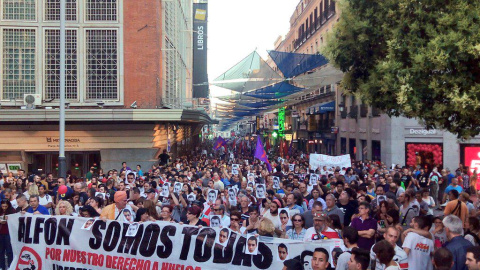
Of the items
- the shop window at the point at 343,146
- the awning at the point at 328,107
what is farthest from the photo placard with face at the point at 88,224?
the awning at the point at 328,107

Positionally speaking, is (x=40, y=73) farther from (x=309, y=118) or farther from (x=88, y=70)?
(x=309, y=118)

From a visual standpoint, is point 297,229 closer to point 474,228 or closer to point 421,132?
point 474,228

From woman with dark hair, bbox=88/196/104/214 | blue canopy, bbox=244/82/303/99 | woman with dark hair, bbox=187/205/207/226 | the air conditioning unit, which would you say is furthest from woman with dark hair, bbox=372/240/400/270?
blue canopy, bbox=244/82/303/99

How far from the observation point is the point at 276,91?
3391cm

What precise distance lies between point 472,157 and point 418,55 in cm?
1958

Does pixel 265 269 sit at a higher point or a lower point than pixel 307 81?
lower

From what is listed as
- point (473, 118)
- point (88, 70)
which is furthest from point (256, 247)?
point (88, 70)

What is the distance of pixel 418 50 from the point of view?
31.9 feet

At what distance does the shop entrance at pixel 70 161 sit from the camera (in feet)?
89.4

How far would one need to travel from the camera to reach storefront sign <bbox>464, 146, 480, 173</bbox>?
88.0 feet

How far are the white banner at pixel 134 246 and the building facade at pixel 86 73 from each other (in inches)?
628

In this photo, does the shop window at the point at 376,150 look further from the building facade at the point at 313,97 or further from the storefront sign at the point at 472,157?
the building facade at the point at 313,97

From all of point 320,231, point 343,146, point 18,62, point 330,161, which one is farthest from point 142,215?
point 343,146

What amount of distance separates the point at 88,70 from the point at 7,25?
4.27 metres
